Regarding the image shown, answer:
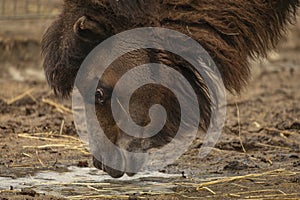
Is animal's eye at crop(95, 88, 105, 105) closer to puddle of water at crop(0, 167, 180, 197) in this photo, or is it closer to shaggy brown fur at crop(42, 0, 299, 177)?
shaggy brown fur at crop(42, 0, 299, 177)

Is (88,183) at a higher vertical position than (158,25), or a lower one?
lower

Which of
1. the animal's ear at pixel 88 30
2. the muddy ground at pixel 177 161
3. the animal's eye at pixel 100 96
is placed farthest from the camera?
the muddy ground at pixel 177 161

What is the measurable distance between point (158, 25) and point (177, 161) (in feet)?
4.90

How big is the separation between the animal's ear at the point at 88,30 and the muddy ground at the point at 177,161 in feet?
3.50

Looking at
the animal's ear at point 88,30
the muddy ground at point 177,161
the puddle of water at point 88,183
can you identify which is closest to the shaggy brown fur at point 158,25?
the animal's ear at point 88,30

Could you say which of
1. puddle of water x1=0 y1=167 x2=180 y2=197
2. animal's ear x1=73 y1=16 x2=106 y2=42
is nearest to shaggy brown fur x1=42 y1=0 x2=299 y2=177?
animal's ear x1=73 y1=16 x2=106 y2=42

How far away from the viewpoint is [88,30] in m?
5.76

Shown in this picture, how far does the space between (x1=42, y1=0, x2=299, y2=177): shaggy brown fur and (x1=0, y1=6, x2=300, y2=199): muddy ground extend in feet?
1.28

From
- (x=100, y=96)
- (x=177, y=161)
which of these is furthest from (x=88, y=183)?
(x=177, y=161)

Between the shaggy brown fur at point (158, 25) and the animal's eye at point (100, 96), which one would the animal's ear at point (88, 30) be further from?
the animal's eye at point (100, 96)

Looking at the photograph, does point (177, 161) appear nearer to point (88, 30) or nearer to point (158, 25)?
point (158, 25)

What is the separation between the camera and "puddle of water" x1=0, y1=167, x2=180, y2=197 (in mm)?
6065

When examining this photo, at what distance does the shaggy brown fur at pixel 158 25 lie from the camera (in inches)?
227

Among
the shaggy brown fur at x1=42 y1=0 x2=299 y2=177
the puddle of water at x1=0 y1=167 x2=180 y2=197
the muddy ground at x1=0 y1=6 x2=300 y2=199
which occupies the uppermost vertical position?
the shaggy brown fur at x1=42 y1=0 x2=299 y2=177
